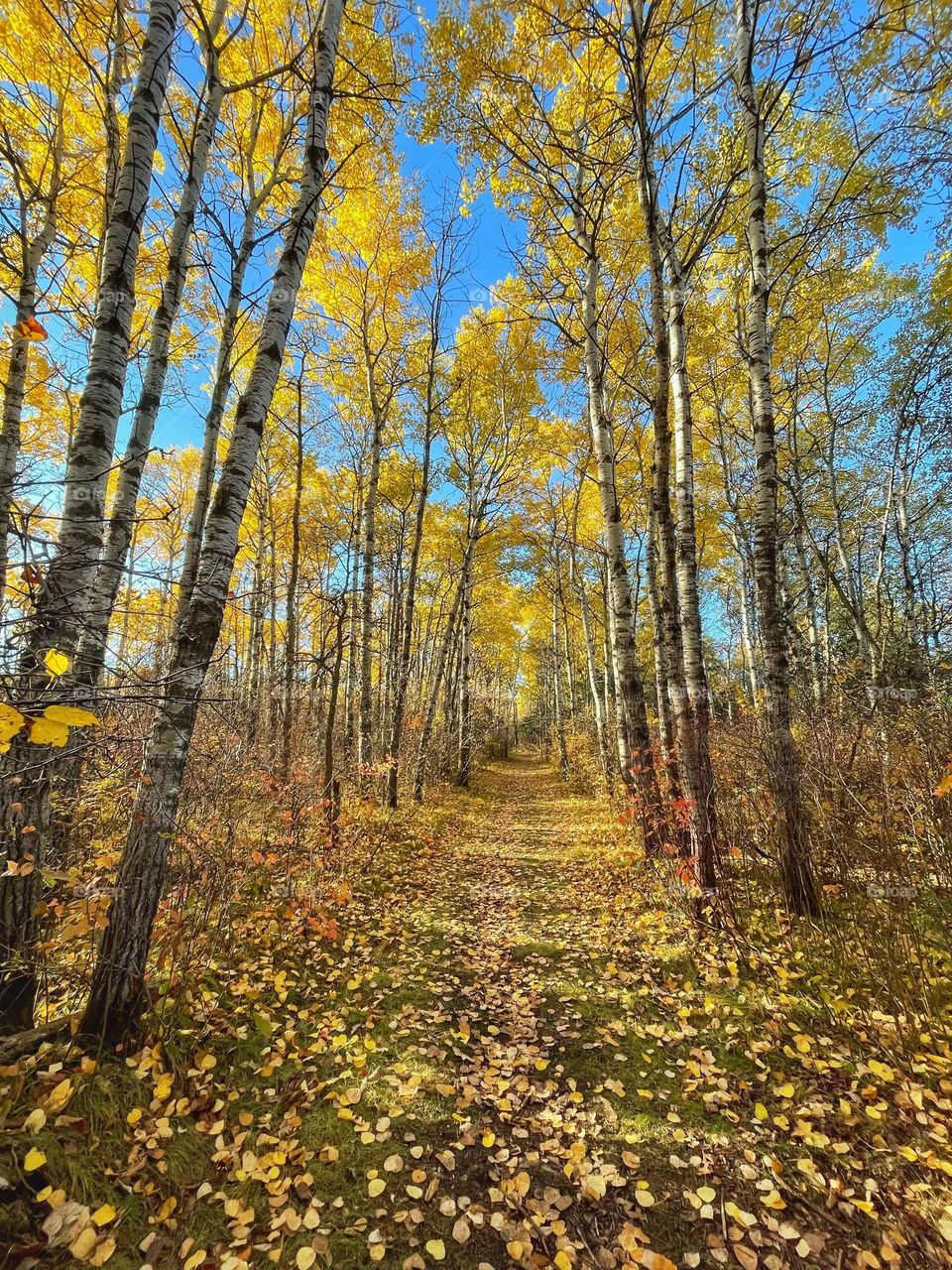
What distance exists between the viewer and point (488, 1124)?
2703 mm

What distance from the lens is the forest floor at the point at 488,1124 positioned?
2.05 meters

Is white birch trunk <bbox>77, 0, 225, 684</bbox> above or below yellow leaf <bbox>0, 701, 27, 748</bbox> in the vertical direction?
above

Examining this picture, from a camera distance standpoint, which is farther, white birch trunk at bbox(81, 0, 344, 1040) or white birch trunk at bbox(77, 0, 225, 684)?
white birch trunk at bbox(77, 0, 225, 684)

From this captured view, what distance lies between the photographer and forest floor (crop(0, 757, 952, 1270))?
2049mm

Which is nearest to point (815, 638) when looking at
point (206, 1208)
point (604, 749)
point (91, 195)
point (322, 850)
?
point (604, 749)

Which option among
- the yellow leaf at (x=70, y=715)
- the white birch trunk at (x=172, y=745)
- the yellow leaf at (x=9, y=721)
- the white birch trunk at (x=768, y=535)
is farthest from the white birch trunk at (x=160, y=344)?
the white birch trunk at (x=768, y=535)

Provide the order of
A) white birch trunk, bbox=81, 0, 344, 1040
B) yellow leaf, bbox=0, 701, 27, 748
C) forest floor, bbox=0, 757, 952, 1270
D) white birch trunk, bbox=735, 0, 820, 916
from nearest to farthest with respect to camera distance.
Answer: yellow leaf, bbox=0, 701, 27, 748 < forest floor, bbox=0, 757, 952, 1270 < white birch trunk, bbox=81, 0, 344, 1040 < white birch trunk, bbox=735, 0, 820, 916

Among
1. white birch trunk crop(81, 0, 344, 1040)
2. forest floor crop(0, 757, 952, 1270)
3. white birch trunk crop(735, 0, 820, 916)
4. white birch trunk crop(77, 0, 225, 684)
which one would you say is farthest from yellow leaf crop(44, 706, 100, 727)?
white birch trunk crop(735, 0, 820, 916)

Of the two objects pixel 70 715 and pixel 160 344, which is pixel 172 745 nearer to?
pixel 70 715

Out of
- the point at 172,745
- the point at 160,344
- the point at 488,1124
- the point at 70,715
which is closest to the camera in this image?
the point at 70,715

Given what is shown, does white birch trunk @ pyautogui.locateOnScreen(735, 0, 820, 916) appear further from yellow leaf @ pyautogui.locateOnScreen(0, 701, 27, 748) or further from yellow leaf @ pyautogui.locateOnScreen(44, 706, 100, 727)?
yellow leaf @ pyautogui.locateOnScreen(0, 701, 27, 748)

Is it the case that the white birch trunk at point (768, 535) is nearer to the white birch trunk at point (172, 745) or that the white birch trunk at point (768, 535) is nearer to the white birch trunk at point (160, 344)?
the white birch trunk at point (172, 745)

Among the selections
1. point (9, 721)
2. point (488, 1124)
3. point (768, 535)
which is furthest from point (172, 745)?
point (768, 535)

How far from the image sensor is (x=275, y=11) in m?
6.24
